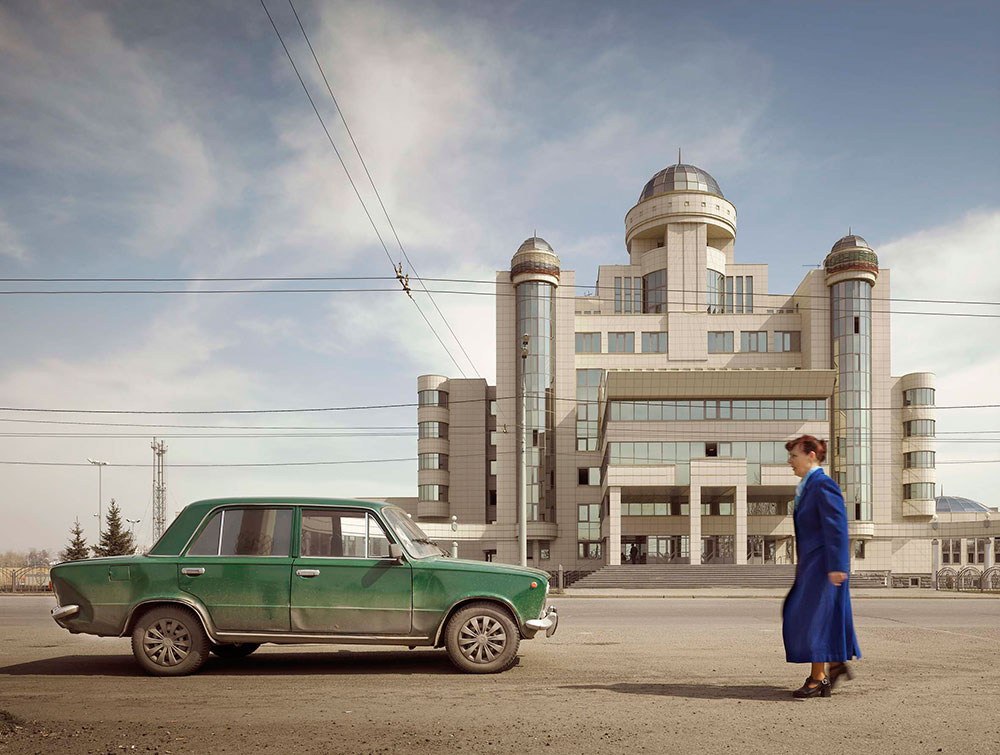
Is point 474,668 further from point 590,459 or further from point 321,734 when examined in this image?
point 590,459

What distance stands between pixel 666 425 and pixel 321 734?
52590 millimetres

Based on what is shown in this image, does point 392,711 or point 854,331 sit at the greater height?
point 854,331

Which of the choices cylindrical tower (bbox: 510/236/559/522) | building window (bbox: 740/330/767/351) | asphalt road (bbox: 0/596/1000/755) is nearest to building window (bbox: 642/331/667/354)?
building window (bbox: 740/330/767/351)

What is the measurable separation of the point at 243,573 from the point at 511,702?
3.11 m

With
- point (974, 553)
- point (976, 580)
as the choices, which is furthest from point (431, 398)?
point (974, 553)

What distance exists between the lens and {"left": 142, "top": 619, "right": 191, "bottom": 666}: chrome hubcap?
833 centimetres

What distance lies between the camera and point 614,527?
183 ft

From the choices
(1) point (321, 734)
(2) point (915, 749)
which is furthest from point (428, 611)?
(2) point (915, 749)

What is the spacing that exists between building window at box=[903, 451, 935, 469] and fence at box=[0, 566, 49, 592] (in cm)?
5778

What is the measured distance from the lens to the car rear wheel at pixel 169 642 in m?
8.30

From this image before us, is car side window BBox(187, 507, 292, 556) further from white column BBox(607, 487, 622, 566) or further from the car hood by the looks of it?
white column BBox(607, 487, 622, 566)

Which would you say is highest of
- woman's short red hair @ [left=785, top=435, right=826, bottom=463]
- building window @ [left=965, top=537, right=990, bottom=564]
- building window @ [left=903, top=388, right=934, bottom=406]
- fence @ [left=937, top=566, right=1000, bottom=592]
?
building window @ [left=903, top=388, right=934, bottom=406]

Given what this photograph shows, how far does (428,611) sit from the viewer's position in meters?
8.45

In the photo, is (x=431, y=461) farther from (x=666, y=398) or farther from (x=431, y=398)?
(x=666, y=398)
